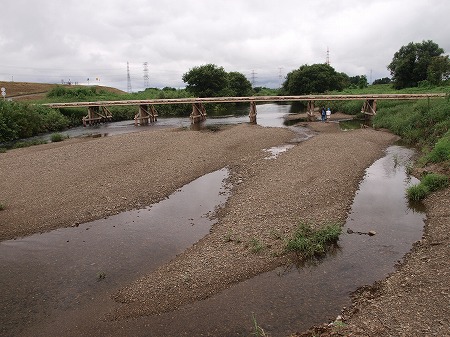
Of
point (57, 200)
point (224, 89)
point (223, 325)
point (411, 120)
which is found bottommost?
point (223, 325)

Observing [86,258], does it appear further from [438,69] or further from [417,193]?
[438,69]

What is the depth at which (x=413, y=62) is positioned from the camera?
6762cm

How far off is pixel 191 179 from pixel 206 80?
68.8 metres

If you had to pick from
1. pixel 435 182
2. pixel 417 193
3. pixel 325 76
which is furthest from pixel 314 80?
pixel 417 193

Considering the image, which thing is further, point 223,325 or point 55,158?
point 55,158

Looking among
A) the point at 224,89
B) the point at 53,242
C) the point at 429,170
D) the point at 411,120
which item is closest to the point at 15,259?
the point at 53,242

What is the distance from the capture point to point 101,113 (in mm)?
62125

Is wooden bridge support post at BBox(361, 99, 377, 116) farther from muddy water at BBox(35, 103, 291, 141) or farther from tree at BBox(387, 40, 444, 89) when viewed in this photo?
tree at BBox(387, 40, 444, 89)

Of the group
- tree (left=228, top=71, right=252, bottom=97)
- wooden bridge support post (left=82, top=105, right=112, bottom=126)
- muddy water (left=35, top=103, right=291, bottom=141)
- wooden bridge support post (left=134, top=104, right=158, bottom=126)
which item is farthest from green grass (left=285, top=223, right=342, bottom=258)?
tree (left=228, top=71, right=252, bottom=97)

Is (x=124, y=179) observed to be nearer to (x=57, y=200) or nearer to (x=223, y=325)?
(x=57, y=200)

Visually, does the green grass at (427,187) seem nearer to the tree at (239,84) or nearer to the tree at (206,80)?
the tree at (206,80)

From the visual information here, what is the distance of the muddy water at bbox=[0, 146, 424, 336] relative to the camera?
28.7 ft

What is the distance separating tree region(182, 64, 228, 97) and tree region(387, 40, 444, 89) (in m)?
40.7

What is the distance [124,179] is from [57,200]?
396 centimetres
